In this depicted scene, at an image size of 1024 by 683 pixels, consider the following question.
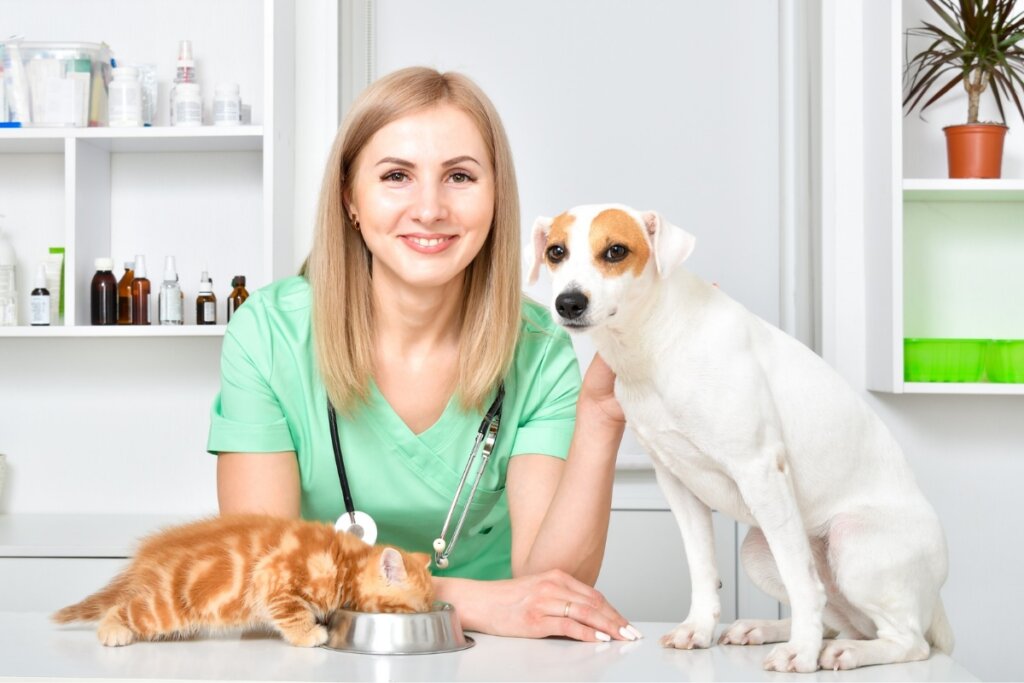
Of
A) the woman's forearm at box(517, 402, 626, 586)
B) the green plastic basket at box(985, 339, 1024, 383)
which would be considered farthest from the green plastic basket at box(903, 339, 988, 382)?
the woman's forearm at box(517, 402, 626, 586)

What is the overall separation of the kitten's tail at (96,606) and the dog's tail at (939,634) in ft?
2.81

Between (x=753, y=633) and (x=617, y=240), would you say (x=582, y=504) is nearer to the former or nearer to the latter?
(x=753, y=633)

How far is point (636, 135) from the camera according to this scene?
258cm

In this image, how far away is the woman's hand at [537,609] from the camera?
43.7 inches

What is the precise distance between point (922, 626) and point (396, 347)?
88 centimetres

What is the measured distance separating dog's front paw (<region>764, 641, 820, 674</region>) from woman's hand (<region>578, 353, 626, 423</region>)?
35 cm

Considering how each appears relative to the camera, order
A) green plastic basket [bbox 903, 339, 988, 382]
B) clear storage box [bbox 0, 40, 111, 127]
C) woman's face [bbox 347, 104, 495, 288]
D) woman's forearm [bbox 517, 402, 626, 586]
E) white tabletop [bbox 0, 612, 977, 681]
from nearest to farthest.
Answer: white tabletop [bbox 0, 612, 977, 681] < woman's forearm [bbox 517, 402, 626, 586] < woman's face [bbox 347, 104, 495, 288] < green plastic basket [bbox 903, 339, 988, 382] < clear storage box [bbox 0, 40, 111, 127]

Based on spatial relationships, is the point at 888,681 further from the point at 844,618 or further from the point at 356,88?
the point at 356,88

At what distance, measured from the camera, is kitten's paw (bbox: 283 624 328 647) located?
39.9 inches

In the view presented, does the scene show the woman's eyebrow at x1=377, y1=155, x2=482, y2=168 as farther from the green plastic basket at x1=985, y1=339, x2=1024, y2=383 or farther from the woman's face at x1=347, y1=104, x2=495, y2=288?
the green plastic basket at x1=985, y1=339, x2=1024, y2=383

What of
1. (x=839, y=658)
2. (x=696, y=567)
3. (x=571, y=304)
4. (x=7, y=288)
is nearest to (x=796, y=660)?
(x=839, y=658)

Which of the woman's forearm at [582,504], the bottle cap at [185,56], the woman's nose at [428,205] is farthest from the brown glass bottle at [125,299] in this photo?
the woman's forearm at [582,504]

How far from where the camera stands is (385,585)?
1.04 m

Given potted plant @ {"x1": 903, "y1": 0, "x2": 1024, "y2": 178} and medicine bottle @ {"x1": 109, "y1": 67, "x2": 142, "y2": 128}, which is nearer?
potted plant @ {"x1": 903, "y1": 0, "x2": 1024, "y2": 178}
